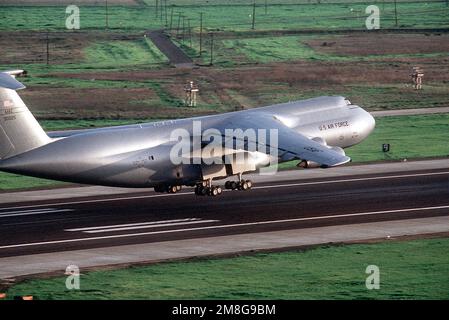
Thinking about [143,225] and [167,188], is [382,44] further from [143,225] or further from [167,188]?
[143,225]

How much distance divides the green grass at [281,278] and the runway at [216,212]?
277 inches

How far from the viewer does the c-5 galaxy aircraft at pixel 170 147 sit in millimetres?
69750

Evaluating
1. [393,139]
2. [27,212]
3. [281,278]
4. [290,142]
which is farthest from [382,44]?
[281,278]

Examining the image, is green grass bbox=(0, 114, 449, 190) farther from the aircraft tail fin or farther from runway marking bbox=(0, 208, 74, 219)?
the aircraft tail fin

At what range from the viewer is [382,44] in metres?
170

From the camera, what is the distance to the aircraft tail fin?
69250mm

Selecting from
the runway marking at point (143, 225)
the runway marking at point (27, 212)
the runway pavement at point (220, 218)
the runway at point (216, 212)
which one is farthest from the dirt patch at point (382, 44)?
the runway marking at point (143, 225)

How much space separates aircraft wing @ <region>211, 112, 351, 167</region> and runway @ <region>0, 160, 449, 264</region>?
161 inches

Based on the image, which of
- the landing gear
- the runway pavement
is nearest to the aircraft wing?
the runway pavement

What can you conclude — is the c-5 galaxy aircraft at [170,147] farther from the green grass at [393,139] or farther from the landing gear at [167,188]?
the green grass at [393,139]

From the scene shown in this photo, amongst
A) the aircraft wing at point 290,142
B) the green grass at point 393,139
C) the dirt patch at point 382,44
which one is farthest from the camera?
the dirt patch at point 382,44

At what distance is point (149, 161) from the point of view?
74.4 metres

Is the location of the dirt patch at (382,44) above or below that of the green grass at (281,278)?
above
